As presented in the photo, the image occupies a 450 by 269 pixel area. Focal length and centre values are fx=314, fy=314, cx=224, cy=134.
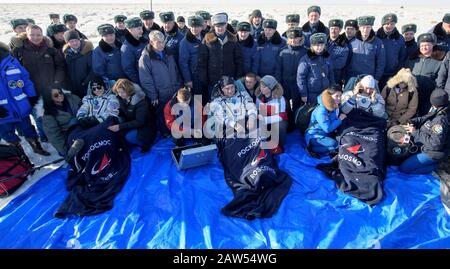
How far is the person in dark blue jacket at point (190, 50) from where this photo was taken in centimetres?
481

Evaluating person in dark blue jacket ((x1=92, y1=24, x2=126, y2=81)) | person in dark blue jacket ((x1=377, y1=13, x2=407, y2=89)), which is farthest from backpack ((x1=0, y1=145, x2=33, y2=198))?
person in dark blue jacket ((x1=377, y1=13, x2=407, y2=89))

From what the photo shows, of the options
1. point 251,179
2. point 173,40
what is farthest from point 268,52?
point 251,179

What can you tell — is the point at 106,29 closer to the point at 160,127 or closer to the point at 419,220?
the point at 160,127

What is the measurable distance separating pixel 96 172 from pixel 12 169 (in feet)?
3.44

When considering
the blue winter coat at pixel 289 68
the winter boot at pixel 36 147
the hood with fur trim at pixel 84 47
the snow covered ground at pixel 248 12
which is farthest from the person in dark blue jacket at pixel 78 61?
the snow covered ground at pixel 248 12

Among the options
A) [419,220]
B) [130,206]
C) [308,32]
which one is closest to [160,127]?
[130,206]

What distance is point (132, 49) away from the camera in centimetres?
466

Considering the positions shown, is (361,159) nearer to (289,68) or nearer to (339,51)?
(289,68)

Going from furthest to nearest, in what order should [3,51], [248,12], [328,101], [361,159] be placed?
1. [248,12]
2. [328,101]
3. [3,51]
4. [361,159]

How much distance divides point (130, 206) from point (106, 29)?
8.78ft

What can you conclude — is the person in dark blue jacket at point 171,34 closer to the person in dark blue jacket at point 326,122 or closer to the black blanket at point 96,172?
the black blanket at point 96,172

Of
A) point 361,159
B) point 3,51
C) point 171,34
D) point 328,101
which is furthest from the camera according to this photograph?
point 171,34

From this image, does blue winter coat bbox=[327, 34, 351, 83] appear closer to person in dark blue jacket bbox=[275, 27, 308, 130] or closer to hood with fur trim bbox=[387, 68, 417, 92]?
person in dark blue jacket bbox=[275, 27, 308, 130]

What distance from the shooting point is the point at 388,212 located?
10.9ft
